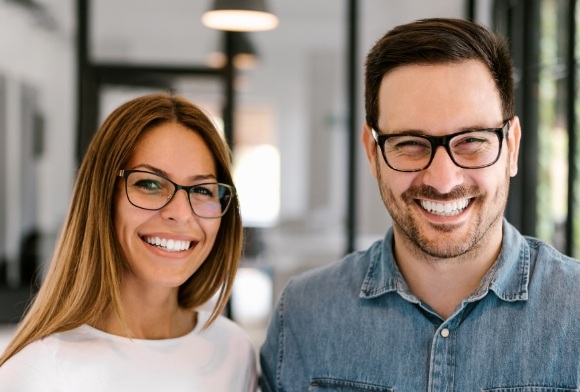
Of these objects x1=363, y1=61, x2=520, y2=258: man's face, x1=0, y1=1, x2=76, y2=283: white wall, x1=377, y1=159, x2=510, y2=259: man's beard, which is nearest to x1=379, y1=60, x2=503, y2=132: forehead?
x1=363, y1=61, x2=520, y2=258: man's face

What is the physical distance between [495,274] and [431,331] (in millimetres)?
193

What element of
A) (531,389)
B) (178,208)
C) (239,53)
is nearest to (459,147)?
(531,389)

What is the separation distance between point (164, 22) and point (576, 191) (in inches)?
115

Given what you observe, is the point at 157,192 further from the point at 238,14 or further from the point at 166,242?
the point at 238,14

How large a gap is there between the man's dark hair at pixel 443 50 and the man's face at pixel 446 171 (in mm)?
21

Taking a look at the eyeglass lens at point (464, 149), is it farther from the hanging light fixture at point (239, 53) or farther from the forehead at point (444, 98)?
the hanging light fixture at point (239, 53)

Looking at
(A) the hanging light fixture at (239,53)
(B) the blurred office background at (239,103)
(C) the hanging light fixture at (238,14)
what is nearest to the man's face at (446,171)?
(C) the hanging light fixture at (238,14)

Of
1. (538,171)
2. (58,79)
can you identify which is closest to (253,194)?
(58,79)

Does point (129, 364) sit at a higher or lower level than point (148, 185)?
lower

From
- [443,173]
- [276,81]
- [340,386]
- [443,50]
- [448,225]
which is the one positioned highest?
[276,81]

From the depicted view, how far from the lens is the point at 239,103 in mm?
5227

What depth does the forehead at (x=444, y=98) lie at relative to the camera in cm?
163

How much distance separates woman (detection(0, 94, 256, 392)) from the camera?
1.74 metres

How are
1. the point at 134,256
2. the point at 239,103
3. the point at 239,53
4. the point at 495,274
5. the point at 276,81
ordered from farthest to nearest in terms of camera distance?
the point at 276,81 < the point at 239,103 < the point at 239,53 < the point at 134,256 < the point at 495,274
